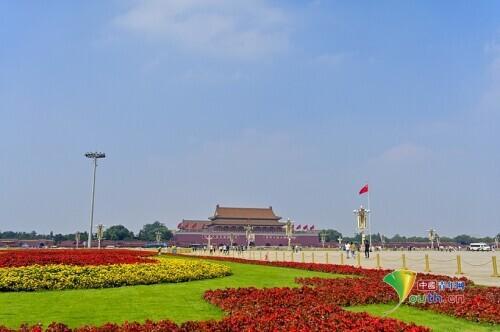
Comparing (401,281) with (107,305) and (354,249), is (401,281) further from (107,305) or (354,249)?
(354,249)

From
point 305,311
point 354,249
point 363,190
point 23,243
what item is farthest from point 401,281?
point 23,243

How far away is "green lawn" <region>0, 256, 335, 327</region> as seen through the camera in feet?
20.2

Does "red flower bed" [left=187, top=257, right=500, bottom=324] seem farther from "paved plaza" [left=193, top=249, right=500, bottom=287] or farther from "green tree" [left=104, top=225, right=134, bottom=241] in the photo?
"green tree" [left=104, top=225, right=134, bottom=241]

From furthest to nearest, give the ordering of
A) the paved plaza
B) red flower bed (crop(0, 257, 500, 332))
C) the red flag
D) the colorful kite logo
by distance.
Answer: the red flag
the paved plaza
the colorful kite logo
red flower bed (crop(0, 257, 500, 332))

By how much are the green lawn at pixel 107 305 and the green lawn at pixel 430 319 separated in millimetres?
2482

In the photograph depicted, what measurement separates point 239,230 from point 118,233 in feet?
89.3

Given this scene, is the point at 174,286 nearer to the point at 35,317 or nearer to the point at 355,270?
the point at 35,317

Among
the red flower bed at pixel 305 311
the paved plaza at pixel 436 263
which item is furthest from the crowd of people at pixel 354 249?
the red flower bed at pixel 305 311

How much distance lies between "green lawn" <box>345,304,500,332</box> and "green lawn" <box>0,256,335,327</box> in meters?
2.48

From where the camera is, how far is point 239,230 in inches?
3310

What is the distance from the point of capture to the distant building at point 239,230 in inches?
3243

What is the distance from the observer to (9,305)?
23.4ft

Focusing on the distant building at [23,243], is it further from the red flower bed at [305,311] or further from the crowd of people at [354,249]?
the red flower bed at [305,311]

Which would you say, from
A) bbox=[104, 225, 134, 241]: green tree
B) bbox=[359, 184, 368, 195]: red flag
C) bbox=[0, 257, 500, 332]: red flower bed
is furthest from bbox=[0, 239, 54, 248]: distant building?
bbox=[0, 257, 500, 332]: red flower bed
